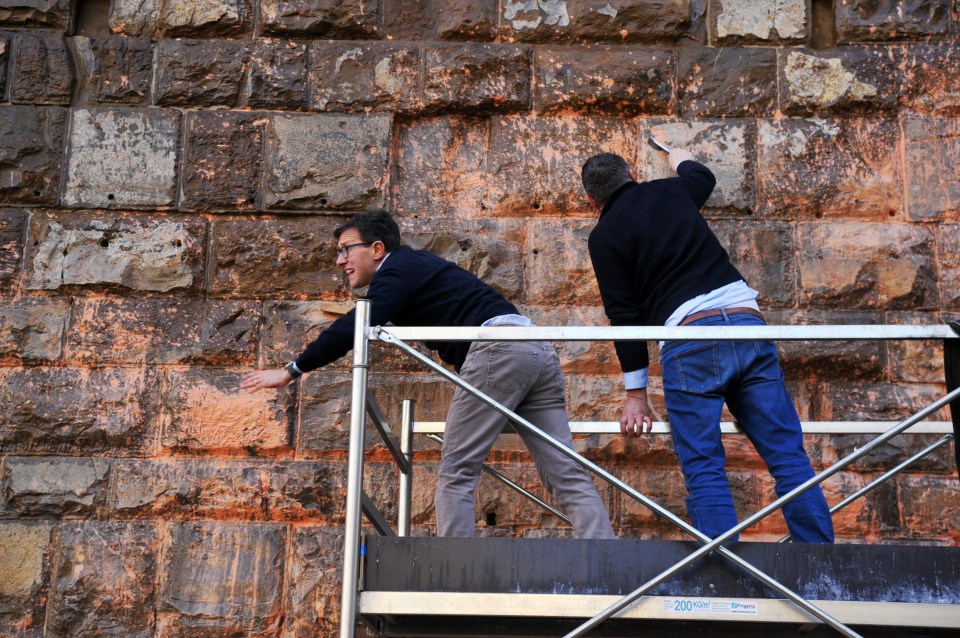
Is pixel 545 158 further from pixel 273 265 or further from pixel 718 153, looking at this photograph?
pixel 273 265

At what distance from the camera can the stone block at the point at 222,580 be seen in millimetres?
5301

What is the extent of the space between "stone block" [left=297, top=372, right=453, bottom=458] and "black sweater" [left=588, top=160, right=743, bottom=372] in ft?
5.12

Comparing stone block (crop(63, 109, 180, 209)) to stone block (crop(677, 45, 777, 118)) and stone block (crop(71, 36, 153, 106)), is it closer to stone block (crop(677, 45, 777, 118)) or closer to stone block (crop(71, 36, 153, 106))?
stone block (crop(71, 36, 153, 106))

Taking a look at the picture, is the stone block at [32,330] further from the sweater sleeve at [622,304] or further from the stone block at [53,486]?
the sweater sleeve at [622,304]

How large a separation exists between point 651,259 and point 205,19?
10.5ft

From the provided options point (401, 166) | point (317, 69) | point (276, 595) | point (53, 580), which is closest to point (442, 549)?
point (276, 595)

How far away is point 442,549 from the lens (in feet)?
11.9

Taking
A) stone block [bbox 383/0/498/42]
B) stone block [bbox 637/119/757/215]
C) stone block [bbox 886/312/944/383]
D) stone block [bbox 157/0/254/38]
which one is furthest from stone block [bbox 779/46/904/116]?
stone block [bbox 157/0/254/38]

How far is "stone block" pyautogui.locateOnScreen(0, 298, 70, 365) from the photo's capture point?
5793mm

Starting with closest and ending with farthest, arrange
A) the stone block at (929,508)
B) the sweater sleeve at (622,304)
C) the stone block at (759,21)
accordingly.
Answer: the sweater sleeve at (622,304) < the stone block at (929,508) < the stone block at (759,21)

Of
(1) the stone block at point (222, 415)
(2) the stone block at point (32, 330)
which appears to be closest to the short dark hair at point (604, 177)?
(1) the stone block at point (222, 415)

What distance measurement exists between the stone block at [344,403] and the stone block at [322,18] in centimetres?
188

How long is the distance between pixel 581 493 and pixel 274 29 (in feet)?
10.7

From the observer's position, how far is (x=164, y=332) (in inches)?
230
